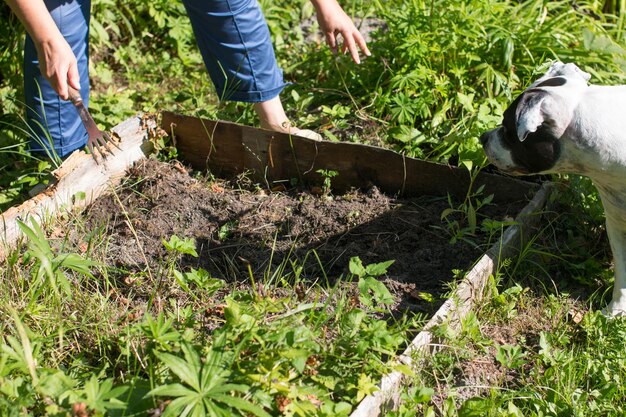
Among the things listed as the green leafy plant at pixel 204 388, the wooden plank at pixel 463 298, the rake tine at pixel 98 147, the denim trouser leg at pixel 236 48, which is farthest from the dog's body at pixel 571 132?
the rake tine at pixel 98 147

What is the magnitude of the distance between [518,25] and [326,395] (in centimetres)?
269

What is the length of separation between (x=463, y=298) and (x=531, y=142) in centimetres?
61

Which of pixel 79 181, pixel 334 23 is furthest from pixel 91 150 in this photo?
pixel 334 23

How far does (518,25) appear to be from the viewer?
4.00 metres

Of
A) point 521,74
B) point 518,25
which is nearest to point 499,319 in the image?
point 521,74

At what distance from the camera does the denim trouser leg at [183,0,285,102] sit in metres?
3.33

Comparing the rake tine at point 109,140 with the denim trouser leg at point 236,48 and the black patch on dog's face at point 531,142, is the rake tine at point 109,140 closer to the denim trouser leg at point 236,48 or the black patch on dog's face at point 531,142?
the denim trouser leg at point 236,48

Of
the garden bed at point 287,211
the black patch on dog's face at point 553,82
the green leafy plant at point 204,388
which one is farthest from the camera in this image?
the garden bed at point 287,211

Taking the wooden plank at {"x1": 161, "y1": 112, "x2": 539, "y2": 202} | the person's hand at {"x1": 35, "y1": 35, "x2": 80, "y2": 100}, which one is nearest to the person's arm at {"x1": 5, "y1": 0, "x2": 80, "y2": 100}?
the person's hand at {"x1": 35, "y1": 35, "x2": 80, "y2": 100}

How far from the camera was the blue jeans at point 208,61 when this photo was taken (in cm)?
331

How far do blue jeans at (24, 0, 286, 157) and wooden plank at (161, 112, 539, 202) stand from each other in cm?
23

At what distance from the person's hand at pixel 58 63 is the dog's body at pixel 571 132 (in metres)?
1.65

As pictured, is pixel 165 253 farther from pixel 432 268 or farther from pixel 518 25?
pixel 518 25

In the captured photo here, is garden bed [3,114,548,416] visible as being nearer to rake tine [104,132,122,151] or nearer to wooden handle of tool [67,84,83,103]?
rake tine [104,132,122,151]
